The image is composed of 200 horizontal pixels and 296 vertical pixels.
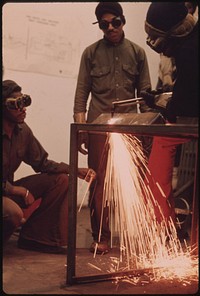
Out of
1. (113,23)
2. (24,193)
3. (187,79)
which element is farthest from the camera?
(113,23)

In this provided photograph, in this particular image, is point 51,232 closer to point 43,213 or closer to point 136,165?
point 43,213

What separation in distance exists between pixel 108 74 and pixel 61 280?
60.0 inches

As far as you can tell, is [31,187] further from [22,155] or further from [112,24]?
[112,24]

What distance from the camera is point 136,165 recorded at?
325 cm

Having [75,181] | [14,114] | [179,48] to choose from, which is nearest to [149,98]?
[179,48]

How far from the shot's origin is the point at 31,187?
3.24m

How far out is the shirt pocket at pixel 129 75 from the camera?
11.1 feet

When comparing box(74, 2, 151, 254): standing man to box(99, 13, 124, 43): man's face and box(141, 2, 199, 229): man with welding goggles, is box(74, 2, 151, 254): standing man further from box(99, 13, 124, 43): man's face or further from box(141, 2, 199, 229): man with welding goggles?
box(141, 2, 199, 229): man with welding goggles

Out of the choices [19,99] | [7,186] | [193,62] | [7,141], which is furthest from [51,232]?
[193,62]

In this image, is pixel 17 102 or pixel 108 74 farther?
pixel 108 74

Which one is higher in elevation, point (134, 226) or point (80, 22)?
point (80, 22)

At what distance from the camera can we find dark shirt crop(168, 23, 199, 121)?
7.38 ft

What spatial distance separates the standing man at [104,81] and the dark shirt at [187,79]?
0.98 m

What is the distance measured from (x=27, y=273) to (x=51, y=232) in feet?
1.63
